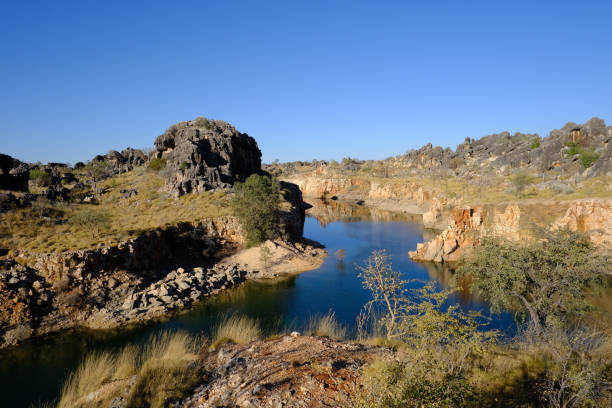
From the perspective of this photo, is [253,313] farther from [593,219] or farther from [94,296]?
Result: [593,219]

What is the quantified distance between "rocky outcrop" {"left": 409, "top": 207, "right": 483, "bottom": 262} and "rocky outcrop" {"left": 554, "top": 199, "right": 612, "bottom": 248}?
9.19m

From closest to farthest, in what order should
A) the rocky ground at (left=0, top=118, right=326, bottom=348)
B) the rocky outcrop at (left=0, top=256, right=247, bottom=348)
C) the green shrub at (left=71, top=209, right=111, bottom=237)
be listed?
the rocky outcrop at (left=0, top=256, right=247, bottom=348)
the rocky ground at (left=0, top=118, right=326, bottom=348)
the green shrub at (left=71, top=209, right=111, bottom=237)

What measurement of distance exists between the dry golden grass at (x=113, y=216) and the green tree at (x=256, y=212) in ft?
14.4

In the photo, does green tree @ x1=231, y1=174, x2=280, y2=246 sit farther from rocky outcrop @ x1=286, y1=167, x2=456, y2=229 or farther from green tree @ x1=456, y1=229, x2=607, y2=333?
rocky outcrop @ x1=286, y1=167, x2=456, y2=229

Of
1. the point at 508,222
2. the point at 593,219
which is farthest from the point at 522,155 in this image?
the point at 593,219

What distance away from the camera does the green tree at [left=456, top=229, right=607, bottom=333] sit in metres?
14.6

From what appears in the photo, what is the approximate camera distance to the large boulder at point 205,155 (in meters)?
56.1

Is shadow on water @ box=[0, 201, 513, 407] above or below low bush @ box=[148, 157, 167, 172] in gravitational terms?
below

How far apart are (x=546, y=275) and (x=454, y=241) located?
26011mm

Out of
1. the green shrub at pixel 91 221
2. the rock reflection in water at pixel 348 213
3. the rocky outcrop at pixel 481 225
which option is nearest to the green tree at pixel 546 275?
the rocky outcrop at pixel 481 225

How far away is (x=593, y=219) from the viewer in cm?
3347

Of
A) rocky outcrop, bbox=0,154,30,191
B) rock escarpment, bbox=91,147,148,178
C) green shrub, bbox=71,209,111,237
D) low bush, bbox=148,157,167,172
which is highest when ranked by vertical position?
rock escarpment, bbox=91,147,148,178

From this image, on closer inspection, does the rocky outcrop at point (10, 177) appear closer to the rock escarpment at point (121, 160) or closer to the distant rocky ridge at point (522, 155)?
the rock escarpment at point (121, 160)

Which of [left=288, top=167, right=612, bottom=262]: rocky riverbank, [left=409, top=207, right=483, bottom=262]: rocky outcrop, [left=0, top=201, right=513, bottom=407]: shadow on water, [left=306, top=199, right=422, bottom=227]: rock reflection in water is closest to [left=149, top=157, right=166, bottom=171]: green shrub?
[left=306, top=199, right=422, bottom=227]: rock reflection in water
